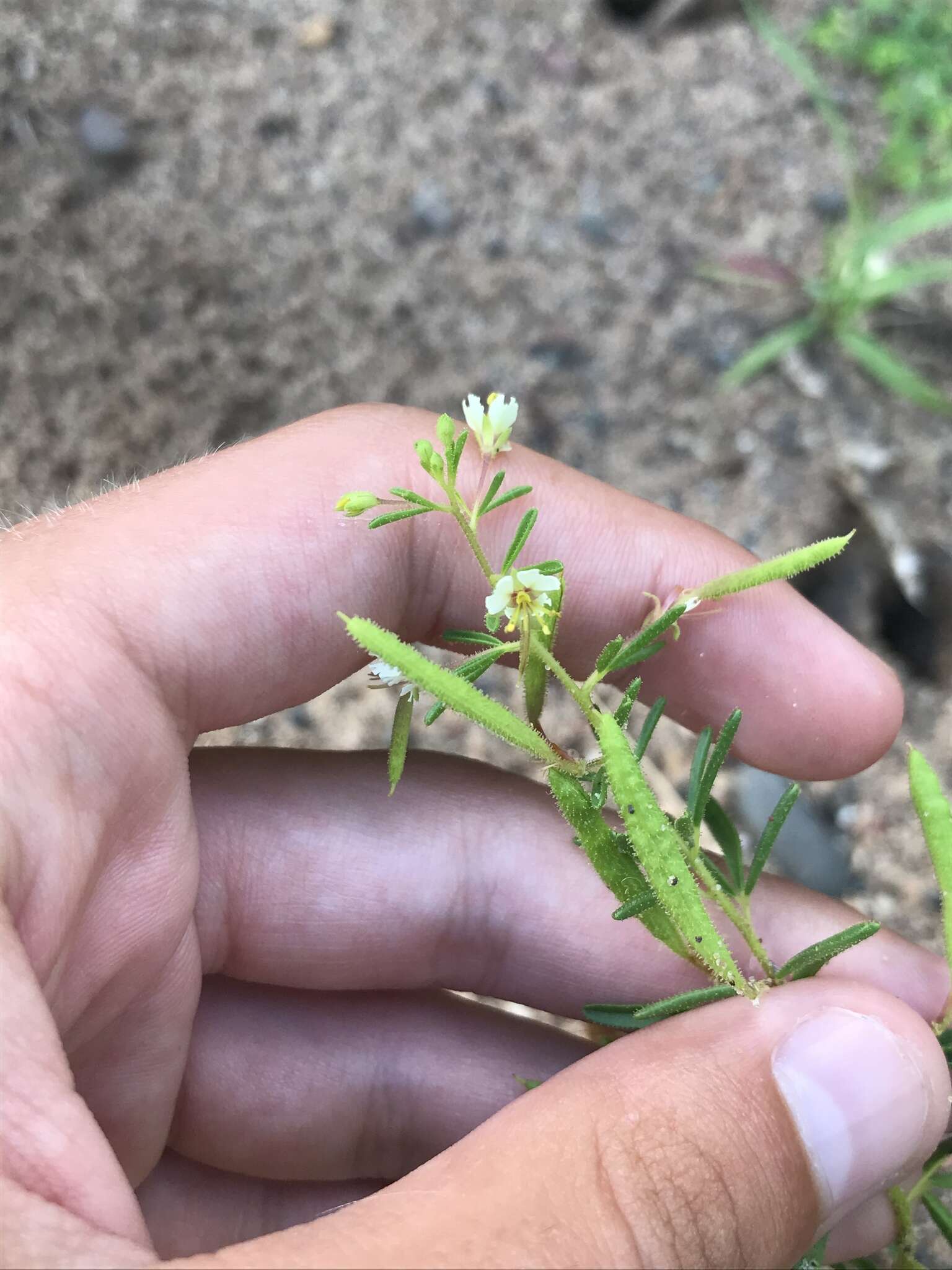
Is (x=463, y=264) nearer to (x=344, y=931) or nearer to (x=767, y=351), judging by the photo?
(x=767, y=351)

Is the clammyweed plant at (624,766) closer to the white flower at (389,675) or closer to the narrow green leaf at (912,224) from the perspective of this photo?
the white flower at (389,675)

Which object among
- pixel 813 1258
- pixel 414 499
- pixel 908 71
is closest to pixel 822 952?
pixel 813 1258

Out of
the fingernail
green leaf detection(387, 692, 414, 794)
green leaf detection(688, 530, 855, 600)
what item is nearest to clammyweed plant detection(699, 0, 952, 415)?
green leaf detection(688, 530, 855, 600)

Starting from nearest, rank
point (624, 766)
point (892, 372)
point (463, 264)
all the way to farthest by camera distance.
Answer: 1. point (624, 766)
2. point (892, 372)
3. point (463, 264)

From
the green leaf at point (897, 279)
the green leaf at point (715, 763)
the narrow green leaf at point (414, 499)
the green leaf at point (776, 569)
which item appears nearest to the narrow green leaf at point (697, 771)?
the green leaf at point (715, 763)

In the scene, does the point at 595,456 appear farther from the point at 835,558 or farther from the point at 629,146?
the point at 629,146

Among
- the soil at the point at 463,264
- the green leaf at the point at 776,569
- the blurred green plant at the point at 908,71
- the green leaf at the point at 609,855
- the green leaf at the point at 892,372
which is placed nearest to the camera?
the green leaf at the point at 609,855

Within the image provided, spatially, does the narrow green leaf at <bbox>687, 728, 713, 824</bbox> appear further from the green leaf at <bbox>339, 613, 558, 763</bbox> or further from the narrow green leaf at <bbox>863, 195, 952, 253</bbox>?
the narrow green leaf at <bbox>863, 195, 952, 253</bbox>
